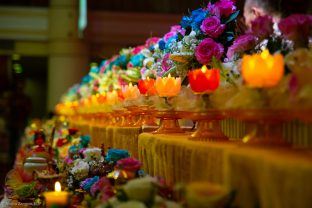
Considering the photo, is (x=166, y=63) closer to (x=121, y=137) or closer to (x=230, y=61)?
(x=121, y=137)

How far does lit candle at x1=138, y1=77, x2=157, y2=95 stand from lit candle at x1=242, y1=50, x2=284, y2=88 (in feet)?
4.74

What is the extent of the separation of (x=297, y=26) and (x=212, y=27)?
1.11 metres

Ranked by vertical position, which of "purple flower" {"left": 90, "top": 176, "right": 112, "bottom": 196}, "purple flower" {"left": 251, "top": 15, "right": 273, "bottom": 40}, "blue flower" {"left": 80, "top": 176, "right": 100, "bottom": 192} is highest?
"purple flower" {"left": 251, "top": 15, "right": 273, "bottom": 40}

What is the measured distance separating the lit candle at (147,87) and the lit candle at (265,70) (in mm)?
1445

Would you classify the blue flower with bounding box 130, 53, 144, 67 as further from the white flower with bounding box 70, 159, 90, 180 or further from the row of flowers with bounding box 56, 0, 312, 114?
the white flower with bounding box 70, 159, 90, 180

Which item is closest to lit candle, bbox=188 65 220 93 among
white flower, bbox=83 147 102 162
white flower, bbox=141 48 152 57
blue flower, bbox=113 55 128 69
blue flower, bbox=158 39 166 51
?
white flower, bbox=83 147 102 162

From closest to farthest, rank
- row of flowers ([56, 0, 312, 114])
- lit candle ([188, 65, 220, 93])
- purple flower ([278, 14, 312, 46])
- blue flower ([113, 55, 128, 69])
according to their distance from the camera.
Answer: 1. row of flowers ([56, 0, 312, 114])
2. purple flower ([278, 14, 312, 46])
3. lit candle ([188, 65, 220, 93])
4. blue flower ([113, 55, 128, 69])

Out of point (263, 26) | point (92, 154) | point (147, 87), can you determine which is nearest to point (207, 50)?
point (147, 87)

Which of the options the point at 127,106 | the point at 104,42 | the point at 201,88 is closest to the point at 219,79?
the point at 201,88

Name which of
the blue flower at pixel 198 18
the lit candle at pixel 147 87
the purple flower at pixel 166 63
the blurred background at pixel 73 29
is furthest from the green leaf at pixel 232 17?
the blurred background at pixel 73 29

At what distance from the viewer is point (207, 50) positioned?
306 centimetres

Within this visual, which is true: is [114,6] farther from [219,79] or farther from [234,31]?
[219,79]

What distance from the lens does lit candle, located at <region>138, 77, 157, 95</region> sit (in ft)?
11.2

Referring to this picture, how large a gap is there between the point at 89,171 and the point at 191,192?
5.07 feet
